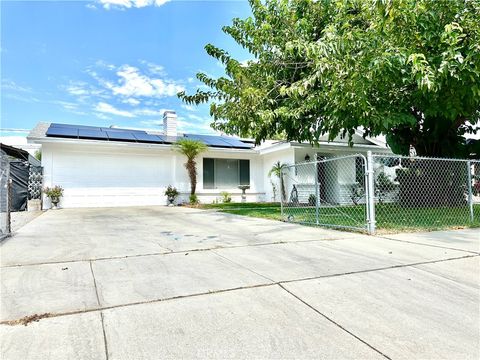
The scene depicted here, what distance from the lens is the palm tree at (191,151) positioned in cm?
1452

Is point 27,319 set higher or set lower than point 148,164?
lower

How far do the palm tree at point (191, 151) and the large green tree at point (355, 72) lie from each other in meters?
4.53

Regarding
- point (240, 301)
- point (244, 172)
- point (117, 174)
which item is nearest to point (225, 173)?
point (244, 172)

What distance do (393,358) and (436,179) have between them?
36.8 ft

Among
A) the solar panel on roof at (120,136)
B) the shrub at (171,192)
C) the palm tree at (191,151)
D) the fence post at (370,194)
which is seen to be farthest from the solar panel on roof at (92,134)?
the fence post at (370,194)

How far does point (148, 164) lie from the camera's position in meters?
15.5

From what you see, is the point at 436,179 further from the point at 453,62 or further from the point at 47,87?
the point at 47,87

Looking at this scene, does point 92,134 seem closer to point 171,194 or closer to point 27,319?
point 171,194

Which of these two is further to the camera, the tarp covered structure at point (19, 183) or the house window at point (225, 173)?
the house window at point (225, 173)

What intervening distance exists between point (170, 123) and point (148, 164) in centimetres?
335

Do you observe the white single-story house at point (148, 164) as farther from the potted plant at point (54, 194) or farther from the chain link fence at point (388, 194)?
the chain link fence at point (388, 194)

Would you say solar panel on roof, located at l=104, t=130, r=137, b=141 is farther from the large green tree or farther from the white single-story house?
the large green tree

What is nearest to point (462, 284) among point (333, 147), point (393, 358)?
point (393, 358)

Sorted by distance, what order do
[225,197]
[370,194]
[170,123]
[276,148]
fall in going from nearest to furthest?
[370,194], [276,148], [225,197], [170,123]
